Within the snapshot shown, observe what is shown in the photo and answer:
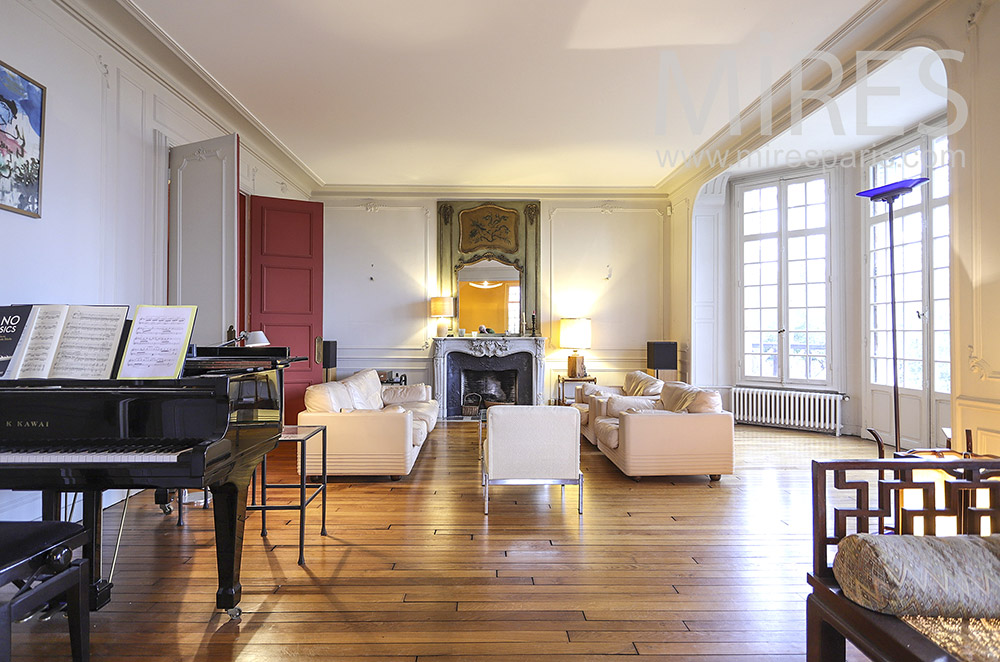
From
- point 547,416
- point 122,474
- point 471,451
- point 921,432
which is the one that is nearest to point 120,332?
point 122,474

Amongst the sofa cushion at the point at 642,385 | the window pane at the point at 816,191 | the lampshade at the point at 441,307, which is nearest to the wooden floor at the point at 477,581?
the sofa cushion at the point at 642,385

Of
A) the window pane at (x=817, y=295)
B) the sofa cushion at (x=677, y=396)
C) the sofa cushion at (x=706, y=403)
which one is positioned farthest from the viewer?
the window pane at (x=817, y=295)

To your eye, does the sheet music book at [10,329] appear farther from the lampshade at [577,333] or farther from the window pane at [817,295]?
the window pane at [817,295]

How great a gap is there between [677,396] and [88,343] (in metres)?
4.77

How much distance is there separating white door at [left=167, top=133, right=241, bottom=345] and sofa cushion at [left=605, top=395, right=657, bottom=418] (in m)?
3.90

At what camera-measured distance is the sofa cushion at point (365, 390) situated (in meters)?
5.77

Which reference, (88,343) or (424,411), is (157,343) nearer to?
(88,343)

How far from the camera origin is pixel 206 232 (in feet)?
15.8

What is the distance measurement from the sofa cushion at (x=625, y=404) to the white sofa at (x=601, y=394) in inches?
3.2

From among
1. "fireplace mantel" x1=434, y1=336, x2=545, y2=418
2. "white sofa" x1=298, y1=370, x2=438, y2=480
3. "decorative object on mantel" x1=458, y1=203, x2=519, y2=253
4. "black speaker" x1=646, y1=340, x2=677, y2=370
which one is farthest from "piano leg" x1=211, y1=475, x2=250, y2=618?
"decorative object on mantel" x1=458, y1=203, x2=519, y2=253

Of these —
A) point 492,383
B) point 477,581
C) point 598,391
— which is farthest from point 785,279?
point 477,581

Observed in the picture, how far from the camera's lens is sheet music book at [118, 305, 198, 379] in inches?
92.0

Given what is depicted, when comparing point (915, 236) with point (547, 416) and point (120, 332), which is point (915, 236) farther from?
point (120, 332)

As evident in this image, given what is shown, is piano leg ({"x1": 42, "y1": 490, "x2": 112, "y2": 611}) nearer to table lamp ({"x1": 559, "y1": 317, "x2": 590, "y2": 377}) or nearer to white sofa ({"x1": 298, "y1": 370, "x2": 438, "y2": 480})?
white sofa ({"x1": 298, "y1": 370, "x2": 438, "y2": 480})
